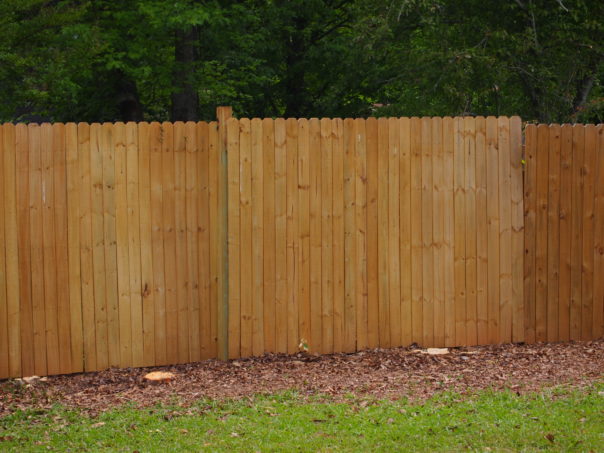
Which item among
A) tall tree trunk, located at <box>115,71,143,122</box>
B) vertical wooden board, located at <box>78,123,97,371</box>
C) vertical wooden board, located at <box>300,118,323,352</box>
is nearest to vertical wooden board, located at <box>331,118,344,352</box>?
vertical wooden board, located at <box>300,118,323,352</box>

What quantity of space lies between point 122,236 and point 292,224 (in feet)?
4.61

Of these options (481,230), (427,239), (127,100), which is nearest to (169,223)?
(427,239)

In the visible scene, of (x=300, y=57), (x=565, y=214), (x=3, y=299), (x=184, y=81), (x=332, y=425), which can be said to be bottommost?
(x=332, y=425)

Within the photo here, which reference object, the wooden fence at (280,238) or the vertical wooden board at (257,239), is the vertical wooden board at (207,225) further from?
the vertical wooden board at (257,239)

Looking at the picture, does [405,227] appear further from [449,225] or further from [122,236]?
[122,236]

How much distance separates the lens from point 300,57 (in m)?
20.5

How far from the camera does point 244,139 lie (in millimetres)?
7289

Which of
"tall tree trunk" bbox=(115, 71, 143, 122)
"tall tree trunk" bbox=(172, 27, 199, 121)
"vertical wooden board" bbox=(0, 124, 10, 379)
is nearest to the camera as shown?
"vertical wooden board" bbox=(0, 124, 10, 379)

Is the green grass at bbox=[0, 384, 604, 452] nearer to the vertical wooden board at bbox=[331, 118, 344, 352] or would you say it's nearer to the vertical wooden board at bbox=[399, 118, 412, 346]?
the vertical wooden board at bbox=[331, 118, 344, 352]

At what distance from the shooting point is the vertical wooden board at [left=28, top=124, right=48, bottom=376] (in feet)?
22.4

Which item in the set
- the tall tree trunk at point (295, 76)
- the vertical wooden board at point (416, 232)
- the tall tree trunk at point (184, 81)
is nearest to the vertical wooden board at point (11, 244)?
the vertical wooden board at point (416, 232)

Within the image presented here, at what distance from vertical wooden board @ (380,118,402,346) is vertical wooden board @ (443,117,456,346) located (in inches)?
16.8

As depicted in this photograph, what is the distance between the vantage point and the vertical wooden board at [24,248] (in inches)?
267

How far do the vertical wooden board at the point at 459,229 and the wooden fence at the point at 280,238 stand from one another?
0.06ft
